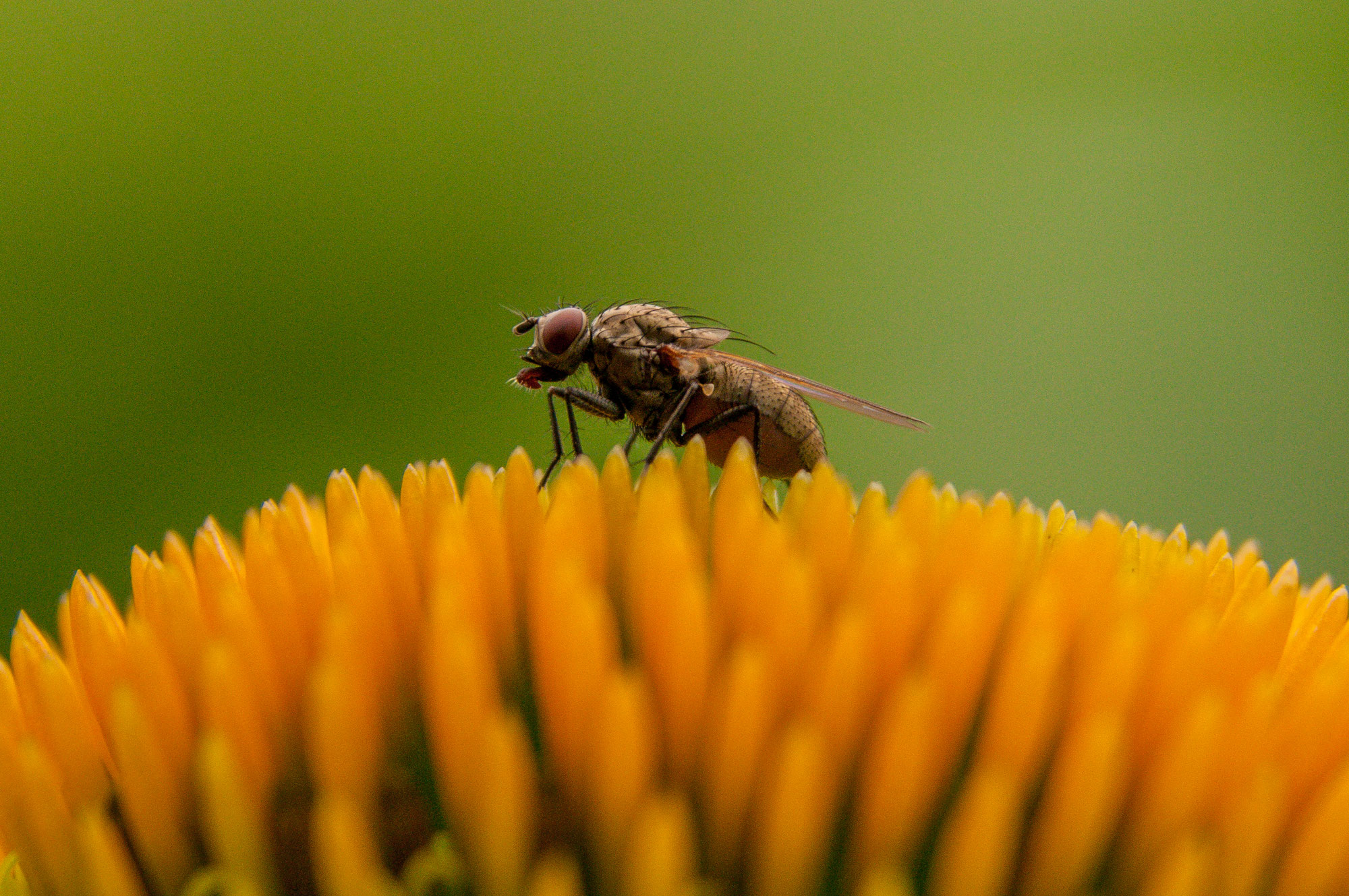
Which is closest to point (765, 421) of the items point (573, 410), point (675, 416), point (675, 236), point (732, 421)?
point (732, 421)

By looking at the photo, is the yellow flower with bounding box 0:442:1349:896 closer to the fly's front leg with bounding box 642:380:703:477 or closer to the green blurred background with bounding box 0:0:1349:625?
the fly's front leg with bounding box 642:380:703:477

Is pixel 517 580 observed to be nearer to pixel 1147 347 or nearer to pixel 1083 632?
pixel 1083 632

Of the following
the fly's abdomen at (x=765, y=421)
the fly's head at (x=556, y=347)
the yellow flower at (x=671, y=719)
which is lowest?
the yellow flower at (x=671, y=719)

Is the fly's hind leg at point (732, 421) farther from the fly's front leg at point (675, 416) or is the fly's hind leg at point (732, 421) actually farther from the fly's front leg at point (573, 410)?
the fly's front leg at point (573, 410)

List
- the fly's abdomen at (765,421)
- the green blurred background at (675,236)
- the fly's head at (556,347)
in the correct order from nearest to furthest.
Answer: the fly's abdomen at (765,421), the fly's head at (556,347), the green blurred background at (675,236)

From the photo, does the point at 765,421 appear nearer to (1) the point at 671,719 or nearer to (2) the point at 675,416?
(2) the point at 675,416

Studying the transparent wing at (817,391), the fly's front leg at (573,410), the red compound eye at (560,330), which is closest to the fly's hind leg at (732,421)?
the transparent wing at (817,391)

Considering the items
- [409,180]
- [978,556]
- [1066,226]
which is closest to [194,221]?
[409,180]
